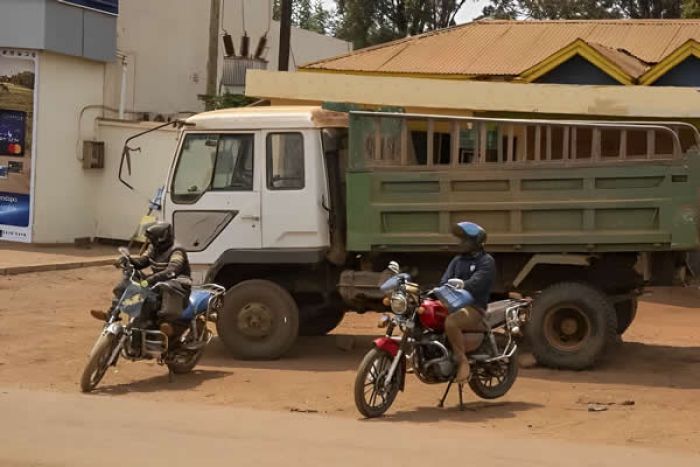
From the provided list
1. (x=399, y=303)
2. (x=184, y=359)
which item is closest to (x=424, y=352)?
(x=399, y=303)

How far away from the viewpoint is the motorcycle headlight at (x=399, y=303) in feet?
29.1

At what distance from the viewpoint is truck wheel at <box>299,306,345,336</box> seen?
12.8 m

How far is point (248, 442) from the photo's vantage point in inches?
305

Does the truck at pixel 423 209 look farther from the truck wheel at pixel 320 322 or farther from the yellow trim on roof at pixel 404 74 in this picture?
the yellow trim on roof at pixel 404 74

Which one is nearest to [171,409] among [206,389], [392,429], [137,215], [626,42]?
[206,389]

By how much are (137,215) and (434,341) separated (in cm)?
1342

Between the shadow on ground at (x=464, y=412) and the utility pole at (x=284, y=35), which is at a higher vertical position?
the utility pole at (x=284, y=35)

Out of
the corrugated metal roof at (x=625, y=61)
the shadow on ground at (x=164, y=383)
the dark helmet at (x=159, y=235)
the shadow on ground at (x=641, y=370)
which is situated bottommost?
the shadow on ground at (x=164, y=383)

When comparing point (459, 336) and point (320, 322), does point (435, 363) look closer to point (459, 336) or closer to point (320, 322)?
point (459, 336)

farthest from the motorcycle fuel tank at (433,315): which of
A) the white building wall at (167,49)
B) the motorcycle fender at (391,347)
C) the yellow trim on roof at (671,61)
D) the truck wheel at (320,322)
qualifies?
the white building wall at (167,49)

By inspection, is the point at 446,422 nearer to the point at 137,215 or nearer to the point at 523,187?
the point at 523,187

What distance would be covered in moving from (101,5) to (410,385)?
13609 millimetres

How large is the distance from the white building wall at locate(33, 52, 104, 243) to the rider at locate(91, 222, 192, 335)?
36.0 feet

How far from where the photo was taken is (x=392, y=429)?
835cm
